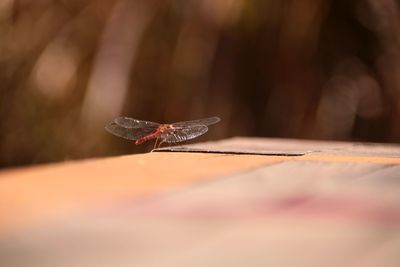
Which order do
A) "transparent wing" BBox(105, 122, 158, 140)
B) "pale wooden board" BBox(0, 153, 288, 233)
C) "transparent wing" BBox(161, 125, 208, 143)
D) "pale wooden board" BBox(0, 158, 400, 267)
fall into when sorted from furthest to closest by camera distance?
"transparent wing" BBox(105, 122, 158, 140) < "transparent wing" BBox(161, 125, 208, 143) < "pale wooden board" BBox(0, 153, 288, 233) < "pale wooden board" BBox(0, 158, 400, 267)

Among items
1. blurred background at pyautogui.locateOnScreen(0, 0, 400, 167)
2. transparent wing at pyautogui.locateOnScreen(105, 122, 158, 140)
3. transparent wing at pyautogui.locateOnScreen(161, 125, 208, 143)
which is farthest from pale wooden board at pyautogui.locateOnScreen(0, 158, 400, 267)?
blurred background at pyautogui.locateOnScreen(0, 0, 400, 167)

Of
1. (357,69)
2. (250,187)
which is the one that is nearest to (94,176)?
(250,187)

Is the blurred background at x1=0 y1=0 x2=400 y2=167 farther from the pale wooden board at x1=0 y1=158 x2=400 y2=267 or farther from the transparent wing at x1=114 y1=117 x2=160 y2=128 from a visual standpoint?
the pale wooden board at x1=0 y1=158 x2=400 y2=267

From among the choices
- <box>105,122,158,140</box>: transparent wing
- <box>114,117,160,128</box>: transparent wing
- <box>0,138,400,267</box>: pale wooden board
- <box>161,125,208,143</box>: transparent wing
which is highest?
<box>0,138,400,267</box>: pale wooden board

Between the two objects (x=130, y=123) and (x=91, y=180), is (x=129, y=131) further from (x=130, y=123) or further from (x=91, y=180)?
(x=91, y=180)

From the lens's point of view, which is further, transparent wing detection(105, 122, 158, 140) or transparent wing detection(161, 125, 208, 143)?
transparent wing detection(105, 122, 158, 140)

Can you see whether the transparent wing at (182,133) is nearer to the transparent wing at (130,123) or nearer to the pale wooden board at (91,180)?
the transparent wing at (130,123)

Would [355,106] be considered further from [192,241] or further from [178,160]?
[192,241]

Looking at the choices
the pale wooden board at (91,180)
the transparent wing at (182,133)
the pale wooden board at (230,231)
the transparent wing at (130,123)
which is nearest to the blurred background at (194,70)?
the transparent wing at (130,123)

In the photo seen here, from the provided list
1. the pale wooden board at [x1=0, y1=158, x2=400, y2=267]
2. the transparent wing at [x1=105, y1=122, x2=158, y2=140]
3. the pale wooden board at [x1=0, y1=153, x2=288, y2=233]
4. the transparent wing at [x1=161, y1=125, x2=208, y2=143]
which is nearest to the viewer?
the pale wooden board at [x1=0, y1=158, x2=400, y2=267]
